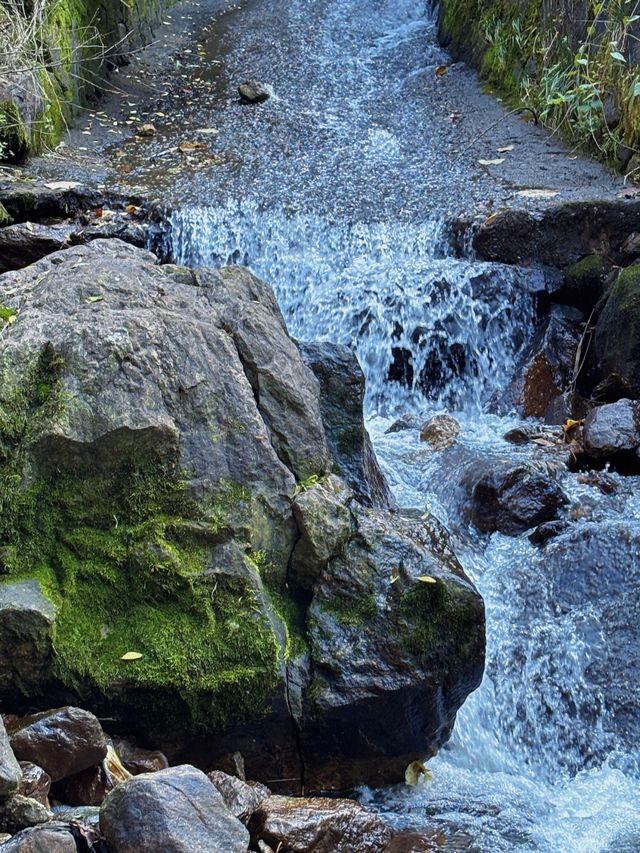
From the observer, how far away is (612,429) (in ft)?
18.7

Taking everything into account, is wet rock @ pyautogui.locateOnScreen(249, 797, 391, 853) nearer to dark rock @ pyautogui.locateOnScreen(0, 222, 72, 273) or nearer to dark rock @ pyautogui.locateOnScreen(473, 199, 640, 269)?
dark rock @ pyautogui.locateOnScreen(0, 222, 72, 273)

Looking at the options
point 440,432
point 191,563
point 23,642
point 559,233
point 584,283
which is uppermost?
point 559,233

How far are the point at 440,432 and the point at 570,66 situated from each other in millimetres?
4965

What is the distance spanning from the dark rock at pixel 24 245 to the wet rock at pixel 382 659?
430 cm

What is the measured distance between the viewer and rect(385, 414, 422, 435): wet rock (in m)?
6.56

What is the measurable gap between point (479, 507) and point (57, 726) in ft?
9.44

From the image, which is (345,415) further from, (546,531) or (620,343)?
(620,343)

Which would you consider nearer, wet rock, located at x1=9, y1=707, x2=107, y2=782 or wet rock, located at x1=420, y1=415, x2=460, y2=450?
wet rock, located at x1=9, y1=707, x2=107, y2=782

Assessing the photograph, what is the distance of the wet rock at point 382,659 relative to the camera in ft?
11.7

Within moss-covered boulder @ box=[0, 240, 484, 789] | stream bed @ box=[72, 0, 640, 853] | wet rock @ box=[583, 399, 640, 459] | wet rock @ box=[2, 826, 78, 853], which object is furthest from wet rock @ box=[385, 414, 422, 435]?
wet rock @ box=[2, 826, 78, 853]

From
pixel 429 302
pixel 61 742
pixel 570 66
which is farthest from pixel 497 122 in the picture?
pixel 61 742

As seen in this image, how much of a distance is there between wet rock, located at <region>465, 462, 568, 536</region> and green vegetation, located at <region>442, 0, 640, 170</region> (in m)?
3.89

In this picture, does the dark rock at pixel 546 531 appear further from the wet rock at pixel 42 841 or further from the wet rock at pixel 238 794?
the wet rock at pixel 42 841

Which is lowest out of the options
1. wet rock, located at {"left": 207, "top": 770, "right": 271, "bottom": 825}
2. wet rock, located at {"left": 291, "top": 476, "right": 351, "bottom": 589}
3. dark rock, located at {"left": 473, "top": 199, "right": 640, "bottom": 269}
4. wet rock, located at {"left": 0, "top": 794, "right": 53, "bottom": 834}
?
wet rock, located at {"left": 207, "top": 770, "right": 271, "bottom": 825}
